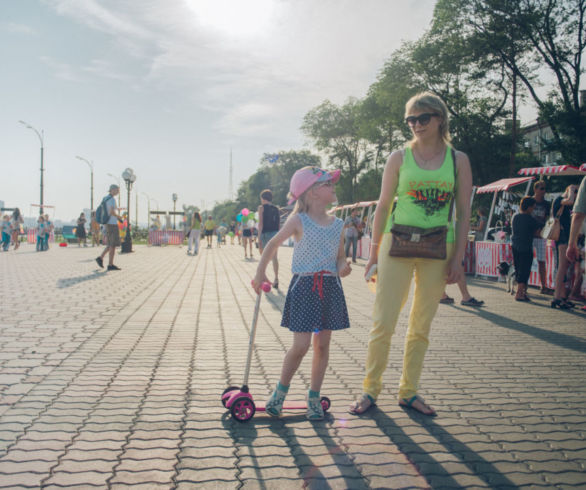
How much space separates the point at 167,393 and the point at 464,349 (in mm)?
3146

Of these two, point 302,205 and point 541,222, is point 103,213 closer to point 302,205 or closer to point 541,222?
point 541,222

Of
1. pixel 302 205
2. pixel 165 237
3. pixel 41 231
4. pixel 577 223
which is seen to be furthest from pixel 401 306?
pixel 165 237

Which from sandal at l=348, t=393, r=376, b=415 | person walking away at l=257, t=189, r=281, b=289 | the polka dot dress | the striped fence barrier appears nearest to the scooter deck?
sandal at l=348, t=393, r=376, b=415

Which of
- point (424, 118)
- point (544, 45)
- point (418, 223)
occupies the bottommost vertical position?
point (418, 223)

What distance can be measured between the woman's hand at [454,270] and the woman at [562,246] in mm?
5492

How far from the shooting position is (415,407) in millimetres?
3570

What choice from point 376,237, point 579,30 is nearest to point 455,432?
point 376,237

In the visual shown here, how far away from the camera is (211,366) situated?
15.3 feet

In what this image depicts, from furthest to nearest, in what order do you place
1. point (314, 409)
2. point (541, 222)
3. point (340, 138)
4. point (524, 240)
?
1. point (340, 138)
2. point (541, 222)
3. point (524, 240)
4. point (314, 409)

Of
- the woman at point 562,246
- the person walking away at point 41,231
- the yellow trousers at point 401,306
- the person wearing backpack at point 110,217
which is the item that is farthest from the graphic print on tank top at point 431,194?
the person walking away at point 41,231

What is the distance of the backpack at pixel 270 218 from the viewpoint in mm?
10578

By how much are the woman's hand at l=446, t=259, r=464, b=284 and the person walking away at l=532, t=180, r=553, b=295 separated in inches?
281

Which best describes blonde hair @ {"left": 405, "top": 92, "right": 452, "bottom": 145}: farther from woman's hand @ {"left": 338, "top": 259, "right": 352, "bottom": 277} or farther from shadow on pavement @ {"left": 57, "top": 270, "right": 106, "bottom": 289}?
shadow on pavement @ {"left": 57, "top": 270, "right": 106, "bottom": 289}

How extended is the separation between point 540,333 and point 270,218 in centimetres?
561
